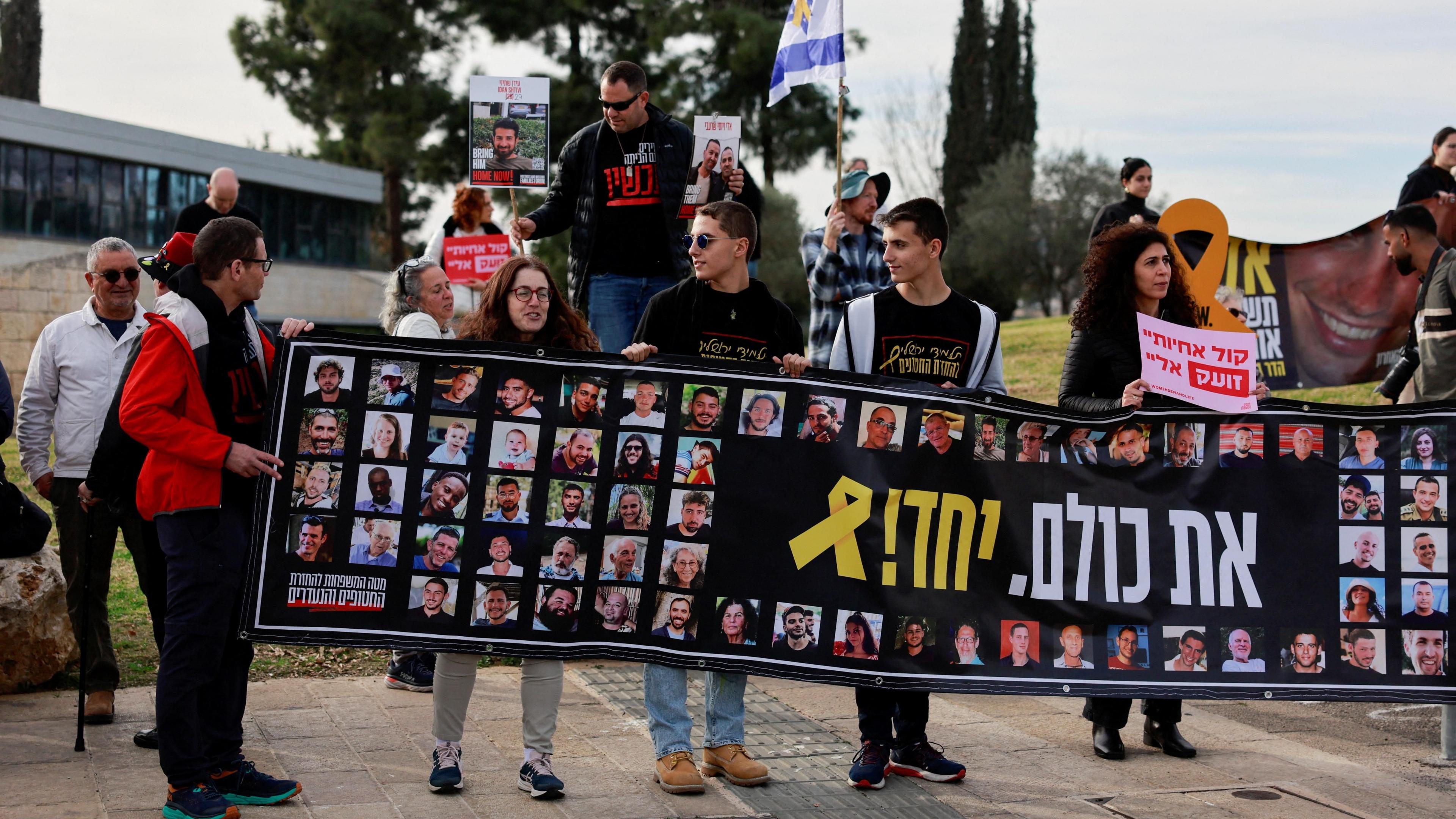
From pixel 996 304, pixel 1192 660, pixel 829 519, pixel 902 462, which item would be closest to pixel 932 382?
pixel 902 462

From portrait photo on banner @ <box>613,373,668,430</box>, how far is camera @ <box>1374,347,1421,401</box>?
541 centimetres

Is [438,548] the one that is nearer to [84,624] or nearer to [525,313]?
[525,313]

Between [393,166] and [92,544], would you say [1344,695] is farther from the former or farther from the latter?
[393,166]

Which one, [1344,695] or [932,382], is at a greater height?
[932,382]

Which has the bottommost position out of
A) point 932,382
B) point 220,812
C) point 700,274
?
point 220,812

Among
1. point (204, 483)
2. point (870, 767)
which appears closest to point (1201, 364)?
point (870, 767)

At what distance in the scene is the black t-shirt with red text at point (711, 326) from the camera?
5.12 m

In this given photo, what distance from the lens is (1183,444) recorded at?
5109 mm

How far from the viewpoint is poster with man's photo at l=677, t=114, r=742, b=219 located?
6.51m

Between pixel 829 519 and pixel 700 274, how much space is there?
3.56 ft

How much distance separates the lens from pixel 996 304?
43.5 meters

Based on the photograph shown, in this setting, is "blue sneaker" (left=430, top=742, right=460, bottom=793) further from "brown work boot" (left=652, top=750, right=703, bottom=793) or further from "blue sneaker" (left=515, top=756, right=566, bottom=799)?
"brown work boot" (left=652, top=750, right=703, bottom=793)

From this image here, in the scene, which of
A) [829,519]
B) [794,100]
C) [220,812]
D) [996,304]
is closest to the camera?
[220,812]

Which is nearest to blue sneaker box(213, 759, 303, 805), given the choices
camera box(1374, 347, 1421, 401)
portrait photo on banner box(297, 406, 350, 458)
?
portrait photo on banner box(297, 406, 350, 458)
